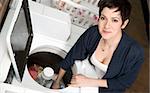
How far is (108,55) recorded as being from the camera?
1826 millimetres

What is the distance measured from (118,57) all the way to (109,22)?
0.23 metres

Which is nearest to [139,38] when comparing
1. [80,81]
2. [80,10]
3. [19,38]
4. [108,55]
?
[80,10]

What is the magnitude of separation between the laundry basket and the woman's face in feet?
1.41

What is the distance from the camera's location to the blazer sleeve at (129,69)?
→ 173cm

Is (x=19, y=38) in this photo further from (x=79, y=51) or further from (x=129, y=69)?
(x=129, y=69)

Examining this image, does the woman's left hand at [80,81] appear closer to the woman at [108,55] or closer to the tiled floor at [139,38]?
the woman at [108,55]

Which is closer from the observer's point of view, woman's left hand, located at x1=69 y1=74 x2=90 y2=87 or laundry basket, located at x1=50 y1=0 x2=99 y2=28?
woman's left hand, located at x1=69 y1=74 x2=90 y2=87

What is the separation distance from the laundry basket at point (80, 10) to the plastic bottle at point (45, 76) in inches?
16.8

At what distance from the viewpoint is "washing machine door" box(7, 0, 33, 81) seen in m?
1.54

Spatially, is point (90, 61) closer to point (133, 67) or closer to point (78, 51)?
point (78, 51)

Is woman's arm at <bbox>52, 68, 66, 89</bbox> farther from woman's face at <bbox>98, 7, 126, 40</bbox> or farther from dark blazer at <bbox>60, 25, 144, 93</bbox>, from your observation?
woman's face at <bbox>98, 7, 126, 40</bbox>

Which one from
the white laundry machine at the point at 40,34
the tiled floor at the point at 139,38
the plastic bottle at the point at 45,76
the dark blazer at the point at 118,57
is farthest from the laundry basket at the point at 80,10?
the tiled floor at the point at 139,38

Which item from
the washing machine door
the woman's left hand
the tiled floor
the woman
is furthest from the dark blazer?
the tiled floor

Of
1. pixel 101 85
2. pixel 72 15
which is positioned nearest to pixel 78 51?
pixel 101 85
